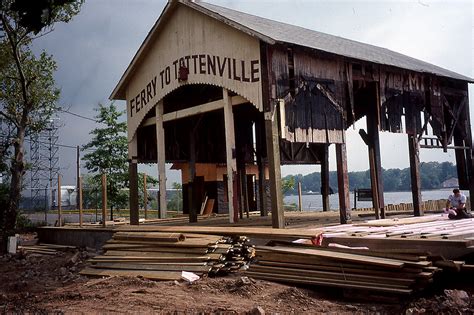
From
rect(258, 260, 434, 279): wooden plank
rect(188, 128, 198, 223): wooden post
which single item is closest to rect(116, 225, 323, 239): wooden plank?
rect(258, 260, 434, 279): wooden plank

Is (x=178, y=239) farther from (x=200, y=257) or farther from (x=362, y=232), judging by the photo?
(x=362, y=232)

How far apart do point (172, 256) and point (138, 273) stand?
0.81 m

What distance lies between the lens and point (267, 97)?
1375 cm

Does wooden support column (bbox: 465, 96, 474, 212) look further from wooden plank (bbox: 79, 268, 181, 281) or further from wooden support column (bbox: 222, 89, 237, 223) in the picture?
wooden plank (bbox: 79, 268, 181, 281)

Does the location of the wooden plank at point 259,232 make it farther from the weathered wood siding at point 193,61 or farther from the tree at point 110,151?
the tree at point 110,151

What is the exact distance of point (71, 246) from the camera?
1720 centimetres

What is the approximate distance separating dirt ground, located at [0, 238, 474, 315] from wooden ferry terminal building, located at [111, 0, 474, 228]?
14.5 feet

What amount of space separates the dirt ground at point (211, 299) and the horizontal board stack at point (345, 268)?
0.20 metres

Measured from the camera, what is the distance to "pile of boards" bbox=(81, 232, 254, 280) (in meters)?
10.5

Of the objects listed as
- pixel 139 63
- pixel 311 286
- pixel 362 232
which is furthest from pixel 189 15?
pixel 311 286

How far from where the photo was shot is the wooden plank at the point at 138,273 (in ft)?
33.9

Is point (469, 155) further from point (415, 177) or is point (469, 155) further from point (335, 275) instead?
point (335, 275)

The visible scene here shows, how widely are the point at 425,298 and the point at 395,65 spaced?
1043 centimetres

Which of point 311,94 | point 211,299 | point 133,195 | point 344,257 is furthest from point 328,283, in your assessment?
point 133,195
